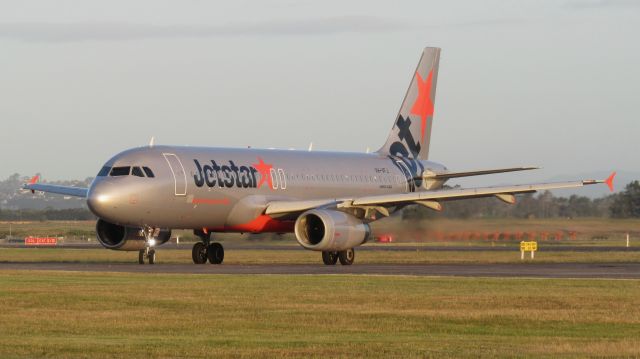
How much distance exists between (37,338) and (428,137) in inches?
1673

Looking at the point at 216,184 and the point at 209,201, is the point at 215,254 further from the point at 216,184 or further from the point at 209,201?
the point at 216,184

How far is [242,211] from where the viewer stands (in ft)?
159

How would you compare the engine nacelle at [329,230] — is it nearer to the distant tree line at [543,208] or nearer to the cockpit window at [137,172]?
the cockpit window at [137,172]

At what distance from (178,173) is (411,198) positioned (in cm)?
867

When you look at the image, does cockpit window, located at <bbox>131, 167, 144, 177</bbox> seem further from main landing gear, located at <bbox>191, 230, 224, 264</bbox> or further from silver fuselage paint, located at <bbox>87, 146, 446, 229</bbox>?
main landing gear, located at <bbox>191, 230, 224, 264</bbox>

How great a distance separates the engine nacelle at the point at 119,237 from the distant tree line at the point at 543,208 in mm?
14820

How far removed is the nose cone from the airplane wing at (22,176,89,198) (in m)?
7.35

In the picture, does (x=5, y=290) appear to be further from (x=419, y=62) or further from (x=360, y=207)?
(x=419, y=62)

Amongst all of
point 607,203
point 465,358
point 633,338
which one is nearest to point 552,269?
point 633,338

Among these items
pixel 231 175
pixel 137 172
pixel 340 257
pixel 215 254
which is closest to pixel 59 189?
pixel 215 254

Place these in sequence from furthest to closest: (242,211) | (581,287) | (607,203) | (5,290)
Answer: (607,203)
(242,211)
(581,287)
(5,290)

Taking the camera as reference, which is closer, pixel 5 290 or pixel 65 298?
pixel 65 298

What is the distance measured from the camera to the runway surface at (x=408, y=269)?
3978 centimetres

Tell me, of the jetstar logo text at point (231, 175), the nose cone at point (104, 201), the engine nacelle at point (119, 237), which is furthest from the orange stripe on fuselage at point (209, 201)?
the nose cone at point (104, 201)
